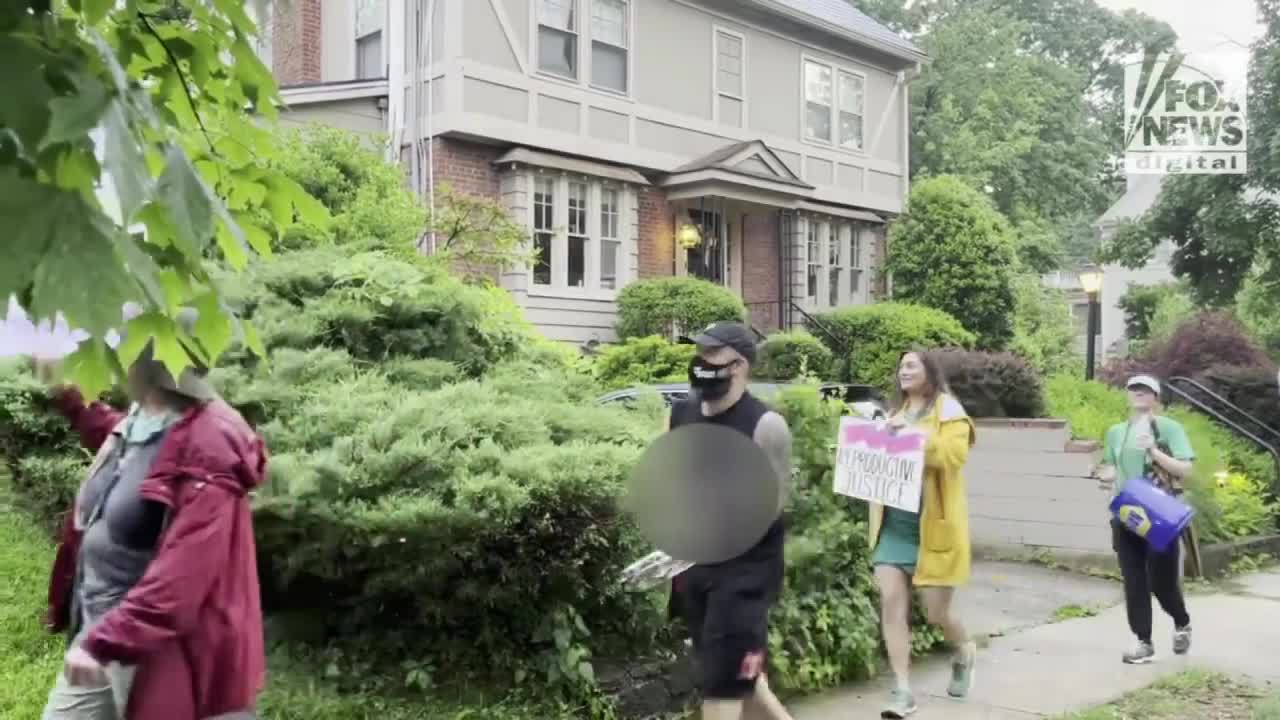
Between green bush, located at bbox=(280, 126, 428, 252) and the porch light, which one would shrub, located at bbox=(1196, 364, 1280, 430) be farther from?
green bush, located at bbox=(280, 126, 428, 252)

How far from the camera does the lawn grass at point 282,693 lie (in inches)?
195

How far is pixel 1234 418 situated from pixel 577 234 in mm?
9255

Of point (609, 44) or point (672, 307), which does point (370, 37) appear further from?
point (672, 307)

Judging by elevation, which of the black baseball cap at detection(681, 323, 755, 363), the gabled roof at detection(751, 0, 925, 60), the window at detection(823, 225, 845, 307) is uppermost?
the gabled roof at detection(751, 0, 925, 60)

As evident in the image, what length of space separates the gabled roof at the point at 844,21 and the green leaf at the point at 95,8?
60.8 feet

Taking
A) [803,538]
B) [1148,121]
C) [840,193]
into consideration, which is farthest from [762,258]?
[803,538]

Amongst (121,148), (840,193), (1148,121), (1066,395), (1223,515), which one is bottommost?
(1223,515)

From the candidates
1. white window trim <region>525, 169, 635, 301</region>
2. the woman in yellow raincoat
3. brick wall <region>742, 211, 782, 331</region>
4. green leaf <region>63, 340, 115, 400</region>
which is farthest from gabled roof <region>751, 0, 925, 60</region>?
green leaf <region>63, 340, 115, 400</region>

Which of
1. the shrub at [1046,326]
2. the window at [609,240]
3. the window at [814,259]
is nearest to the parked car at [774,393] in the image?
the window at [609,240]

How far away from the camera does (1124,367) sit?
747 inches

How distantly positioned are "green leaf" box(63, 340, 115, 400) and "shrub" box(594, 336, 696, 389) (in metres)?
11.0

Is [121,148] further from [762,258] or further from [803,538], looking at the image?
[762,258]

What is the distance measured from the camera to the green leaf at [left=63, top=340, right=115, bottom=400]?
2.52 metres

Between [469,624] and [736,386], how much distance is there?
5.74ft
